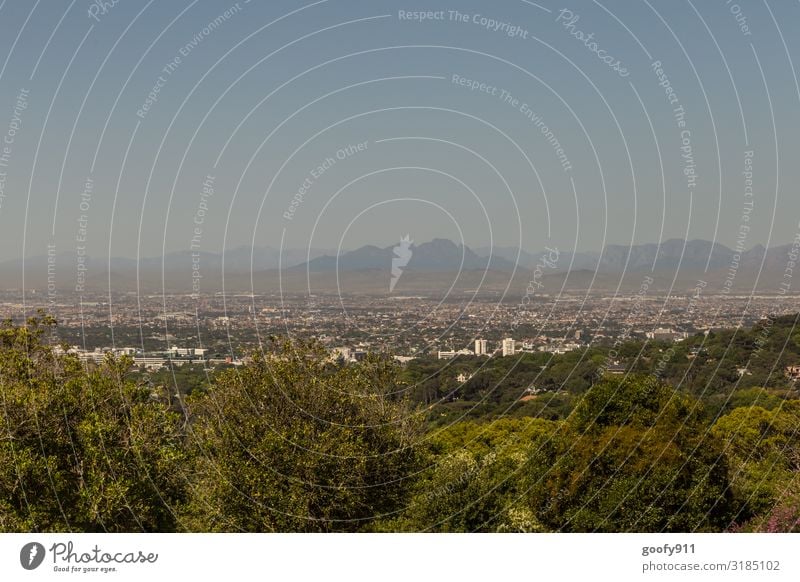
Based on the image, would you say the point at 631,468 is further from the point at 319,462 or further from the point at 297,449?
the point at 297,449

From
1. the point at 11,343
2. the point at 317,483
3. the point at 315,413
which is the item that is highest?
the point at 11,343

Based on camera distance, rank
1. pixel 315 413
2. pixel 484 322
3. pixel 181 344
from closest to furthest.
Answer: pixel 315 413 < pixel 181 344 < pixel 484 322

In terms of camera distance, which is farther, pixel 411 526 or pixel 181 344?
pixel 181 344
